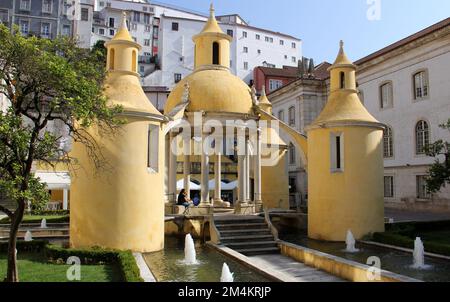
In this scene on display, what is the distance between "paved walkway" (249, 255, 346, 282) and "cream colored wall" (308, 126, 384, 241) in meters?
4.11

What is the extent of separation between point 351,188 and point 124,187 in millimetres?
10266

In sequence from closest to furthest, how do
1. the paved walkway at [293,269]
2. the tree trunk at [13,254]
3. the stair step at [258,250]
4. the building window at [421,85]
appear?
the tree trunk at [13,254]
the paved walkway at [293,269]
the stair step at [258,250]
the building window at [421,85]

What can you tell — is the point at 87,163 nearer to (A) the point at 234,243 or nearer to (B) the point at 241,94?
(A) the point at 234,243

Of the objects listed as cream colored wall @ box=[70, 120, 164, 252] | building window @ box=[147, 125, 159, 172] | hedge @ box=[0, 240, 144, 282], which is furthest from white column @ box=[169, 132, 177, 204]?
hedge @ box=[0, 240, 144, 282]

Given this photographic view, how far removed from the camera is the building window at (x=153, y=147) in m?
16.7

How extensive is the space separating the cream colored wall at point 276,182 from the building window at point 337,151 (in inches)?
420

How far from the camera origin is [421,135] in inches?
1337

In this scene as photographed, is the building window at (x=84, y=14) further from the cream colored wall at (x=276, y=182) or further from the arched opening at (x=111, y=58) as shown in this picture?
the arched opening at (x=111, y=58)

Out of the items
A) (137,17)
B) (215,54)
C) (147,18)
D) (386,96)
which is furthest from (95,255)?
(147,18)

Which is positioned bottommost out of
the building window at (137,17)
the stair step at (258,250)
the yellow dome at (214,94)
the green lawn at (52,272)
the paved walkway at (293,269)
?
the paved walkway at (293,269)

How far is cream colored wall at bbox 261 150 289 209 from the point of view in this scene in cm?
3034

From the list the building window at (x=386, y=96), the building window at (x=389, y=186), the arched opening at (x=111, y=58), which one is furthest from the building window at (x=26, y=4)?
the building window at (x=389, y=186)

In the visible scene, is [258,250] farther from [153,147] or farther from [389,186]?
[389,186]

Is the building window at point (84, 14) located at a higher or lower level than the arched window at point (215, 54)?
higher
